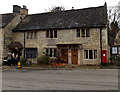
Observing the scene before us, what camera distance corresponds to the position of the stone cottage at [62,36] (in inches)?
888

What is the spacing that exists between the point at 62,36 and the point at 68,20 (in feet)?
9.42

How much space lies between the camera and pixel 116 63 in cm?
2181

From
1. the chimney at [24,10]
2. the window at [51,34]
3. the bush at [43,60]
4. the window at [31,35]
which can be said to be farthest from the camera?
the chimney at [24,10]

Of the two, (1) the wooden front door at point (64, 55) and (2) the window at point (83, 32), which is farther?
(1) the wooden front door at point (64, 55)

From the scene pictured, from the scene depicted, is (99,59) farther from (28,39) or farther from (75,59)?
(28,39)

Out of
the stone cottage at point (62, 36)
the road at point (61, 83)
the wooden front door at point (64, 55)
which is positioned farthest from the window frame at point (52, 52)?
the road at point (61, 83)

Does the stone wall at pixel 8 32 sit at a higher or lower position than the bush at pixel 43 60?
higher

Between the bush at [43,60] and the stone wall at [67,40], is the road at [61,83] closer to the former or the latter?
the stone wall at [67,40]

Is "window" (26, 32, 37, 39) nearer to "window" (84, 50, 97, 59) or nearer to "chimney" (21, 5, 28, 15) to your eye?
"chimney" (21, 5, 28, 15)

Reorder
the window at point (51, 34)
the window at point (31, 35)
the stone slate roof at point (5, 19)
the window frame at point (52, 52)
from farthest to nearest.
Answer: the stone slate roof at point (5, 19) < the window at point (31, 35) < the window at point (51, 34) < the window frame at point (52, 52)

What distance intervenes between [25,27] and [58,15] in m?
5.74

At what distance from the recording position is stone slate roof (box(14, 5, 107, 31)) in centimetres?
2350

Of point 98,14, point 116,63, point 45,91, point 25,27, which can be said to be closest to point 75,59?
point 116,63

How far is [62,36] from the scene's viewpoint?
24312 mm
